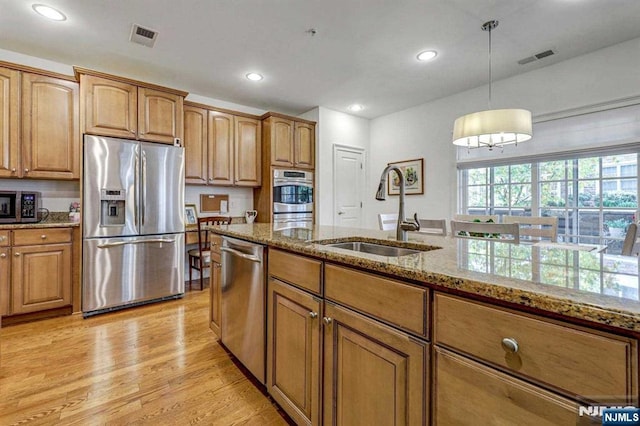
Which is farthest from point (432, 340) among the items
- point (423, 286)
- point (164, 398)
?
point (164, 398)

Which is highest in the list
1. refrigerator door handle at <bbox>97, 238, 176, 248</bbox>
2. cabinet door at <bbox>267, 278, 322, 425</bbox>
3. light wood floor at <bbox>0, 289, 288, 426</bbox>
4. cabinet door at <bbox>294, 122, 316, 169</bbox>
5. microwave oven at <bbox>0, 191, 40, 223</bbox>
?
cabinet door at <bbox>294, 122, 316, 169</bbox>

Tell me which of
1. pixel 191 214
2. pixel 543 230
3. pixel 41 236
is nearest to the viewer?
pixel 543 230

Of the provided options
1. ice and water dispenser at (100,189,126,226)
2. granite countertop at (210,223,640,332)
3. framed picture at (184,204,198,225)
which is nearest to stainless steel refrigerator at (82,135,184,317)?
ice and water dispenser at (100,189,126,226)

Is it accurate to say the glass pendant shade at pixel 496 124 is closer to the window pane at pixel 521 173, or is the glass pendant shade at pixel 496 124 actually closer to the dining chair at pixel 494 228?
the dining chair at pixel 494 228

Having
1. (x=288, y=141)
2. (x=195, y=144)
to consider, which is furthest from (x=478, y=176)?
(x=195, y=144)

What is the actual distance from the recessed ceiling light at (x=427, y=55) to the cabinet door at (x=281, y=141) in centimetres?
196

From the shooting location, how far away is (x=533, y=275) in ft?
2.63

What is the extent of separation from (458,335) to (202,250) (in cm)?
348

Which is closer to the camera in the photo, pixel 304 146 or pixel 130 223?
pixel 130 223

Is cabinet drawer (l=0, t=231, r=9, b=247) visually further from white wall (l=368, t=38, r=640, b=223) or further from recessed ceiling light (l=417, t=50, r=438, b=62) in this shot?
white wall (l=368, t=38, r=640, b=223)

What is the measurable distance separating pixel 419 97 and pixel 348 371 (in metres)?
3.95

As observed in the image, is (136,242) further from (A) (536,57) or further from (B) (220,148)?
(A) (536,57)

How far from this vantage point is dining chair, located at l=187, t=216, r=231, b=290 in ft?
11.9

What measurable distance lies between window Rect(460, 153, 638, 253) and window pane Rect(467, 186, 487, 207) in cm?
1
